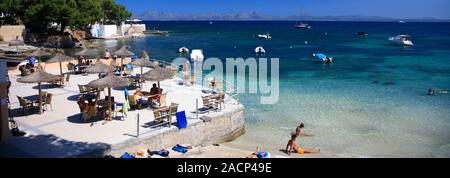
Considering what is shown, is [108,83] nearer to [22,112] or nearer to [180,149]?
[180,149]

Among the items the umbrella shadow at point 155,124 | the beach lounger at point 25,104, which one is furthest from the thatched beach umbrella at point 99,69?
the umbrella shadow at point 155,124

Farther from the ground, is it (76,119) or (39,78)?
(39,78)

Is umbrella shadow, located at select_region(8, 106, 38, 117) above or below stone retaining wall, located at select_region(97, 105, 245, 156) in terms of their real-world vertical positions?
above

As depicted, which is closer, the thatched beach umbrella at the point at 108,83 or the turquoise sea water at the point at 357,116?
the thatched beach umbrella at the point at 108,83

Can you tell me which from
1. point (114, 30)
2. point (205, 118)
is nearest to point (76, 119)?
point (205, 118)

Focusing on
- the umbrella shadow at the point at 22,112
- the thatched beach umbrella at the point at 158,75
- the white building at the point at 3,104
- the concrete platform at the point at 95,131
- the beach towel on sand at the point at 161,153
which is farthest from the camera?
the thatched beach umbrella at the point at 158,75

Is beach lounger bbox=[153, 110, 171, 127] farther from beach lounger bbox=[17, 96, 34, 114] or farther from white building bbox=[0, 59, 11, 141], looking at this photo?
beach lounger bbox=[17, 96, 34, 114]

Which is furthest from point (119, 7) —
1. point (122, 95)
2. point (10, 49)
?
point (122, 95)

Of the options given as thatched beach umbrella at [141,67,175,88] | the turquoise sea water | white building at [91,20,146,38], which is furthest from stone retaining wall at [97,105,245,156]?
white building at [91,20,146,38]

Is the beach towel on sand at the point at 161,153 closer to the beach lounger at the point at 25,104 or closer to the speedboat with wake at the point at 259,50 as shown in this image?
the beach lounger at the point at 25,104

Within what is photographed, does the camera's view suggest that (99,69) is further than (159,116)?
Yes
